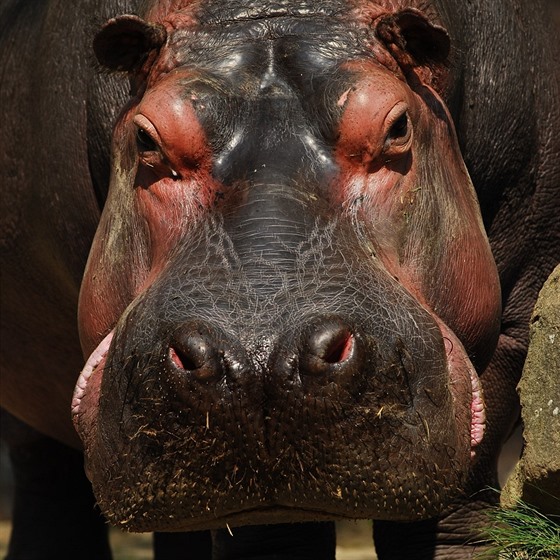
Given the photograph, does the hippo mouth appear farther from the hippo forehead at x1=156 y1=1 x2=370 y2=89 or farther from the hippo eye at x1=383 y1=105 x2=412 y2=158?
the hippo forehead at x1=156 y1=1 x2=370 y2=89

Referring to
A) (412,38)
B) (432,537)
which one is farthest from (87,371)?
(432,537)

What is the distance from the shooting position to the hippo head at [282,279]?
14.7 feet

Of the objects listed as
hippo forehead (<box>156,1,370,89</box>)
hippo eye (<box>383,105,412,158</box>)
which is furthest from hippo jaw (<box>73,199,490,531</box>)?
hippo forehead (<box>156,1,370,89</box>)

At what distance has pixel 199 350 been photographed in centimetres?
443

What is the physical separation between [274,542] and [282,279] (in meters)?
1.75

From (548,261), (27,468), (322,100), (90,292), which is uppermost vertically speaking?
(322,100)

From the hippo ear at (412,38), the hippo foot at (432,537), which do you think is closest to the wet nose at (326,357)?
the hippo ear at (412,38)

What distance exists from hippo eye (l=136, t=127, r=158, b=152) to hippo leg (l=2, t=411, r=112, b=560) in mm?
3001

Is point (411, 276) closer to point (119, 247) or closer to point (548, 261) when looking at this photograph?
point (119, 247)

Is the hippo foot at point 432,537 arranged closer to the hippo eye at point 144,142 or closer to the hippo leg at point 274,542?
the hippo leg at point 274,542

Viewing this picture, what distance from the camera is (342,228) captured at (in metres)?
4.90

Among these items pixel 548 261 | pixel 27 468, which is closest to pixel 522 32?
pixel 548 261

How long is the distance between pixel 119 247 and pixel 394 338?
3.79 ft

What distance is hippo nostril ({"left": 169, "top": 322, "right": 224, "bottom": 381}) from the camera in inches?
174
